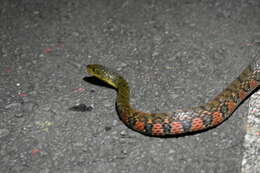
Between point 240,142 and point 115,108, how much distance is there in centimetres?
164

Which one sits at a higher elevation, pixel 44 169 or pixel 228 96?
pixel 228 96

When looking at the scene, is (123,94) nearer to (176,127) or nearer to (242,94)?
(176,127)

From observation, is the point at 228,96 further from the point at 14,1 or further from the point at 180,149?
the point at 14,1

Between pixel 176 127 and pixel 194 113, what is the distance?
261 mm

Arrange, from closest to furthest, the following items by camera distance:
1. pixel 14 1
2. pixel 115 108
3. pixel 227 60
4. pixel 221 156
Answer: pixel 221 156, pixel 115 108, pixel 227 60, pixel 14 1

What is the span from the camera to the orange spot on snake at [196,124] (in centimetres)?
466

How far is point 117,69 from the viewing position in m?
6.00

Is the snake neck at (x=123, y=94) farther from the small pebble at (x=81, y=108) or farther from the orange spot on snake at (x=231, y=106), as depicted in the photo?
the orange spot on snake at (x=231, y=106)

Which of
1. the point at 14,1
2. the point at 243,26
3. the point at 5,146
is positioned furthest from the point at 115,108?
the point at 14,1

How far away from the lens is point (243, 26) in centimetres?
654

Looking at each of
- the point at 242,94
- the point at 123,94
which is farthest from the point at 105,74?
the point at 242,94

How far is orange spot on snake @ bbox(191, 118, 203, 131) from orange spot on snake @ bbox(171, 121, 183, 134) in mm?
141

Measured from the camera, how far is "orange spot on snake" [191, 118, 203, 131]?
183 inches

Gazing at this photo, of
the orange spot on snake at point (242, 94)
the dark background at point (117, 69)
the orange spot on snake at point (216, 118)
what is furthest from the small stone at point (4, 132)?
the orange spot on snake at point (242, 94)
